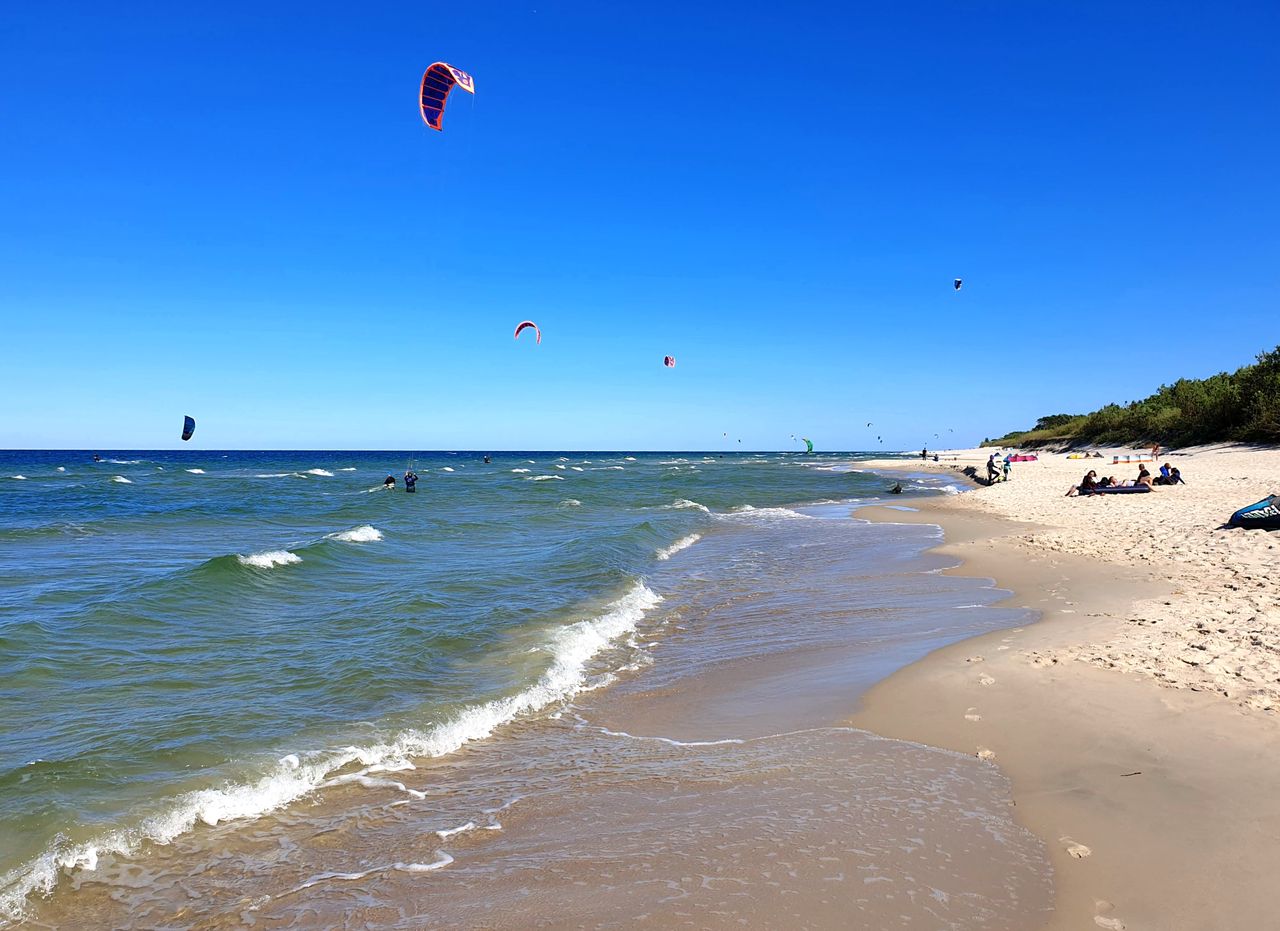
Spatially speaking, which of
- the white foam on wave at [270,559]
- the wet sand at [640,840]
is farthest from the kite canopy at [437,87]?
the wet sand at [640,840]

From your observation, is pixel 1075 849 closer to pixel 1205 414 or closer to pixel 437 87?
pixel 437 87

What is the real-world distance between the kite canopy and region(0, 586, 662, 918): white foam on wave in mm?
13126

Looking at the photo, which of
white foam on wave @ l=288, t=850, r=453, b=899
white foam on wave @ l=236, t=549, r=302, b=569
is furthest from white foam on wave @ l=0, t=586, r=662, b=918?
white foam on wave @ l=236, t=549, r=302, b=569

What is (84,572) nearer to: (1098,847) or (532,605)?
(532,605)

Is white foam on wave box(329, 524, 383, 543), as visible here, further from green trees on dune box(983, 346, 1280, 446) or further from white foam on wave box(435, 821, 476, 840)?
green trees on dune box(983, 346, 1280, 446)

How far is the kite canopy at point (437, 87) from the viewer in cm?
1621

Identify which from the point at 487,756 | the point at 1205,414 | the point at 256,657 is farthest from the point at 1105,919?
the point at 1205,414

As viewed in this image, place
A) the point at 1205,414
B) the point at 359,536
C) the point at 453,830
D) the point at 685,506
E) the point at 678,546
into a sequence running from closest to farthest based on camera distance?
the point at 453,830 → the point at 678,546 → the point at 359,536 → the point at 685,506 → the point at 1205,414

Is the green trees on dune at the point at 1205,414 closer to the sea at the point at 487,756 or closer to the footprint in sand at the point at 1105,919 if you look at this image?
the sea at the point at 487,756

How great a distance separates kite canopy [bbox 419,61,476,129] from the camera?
16212 mm

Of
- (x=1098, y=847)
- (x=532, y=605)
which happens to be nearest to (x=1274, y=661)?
(x=1098, y=847)

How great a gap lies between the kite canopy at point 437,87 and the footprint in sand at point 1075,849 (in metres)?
16.7

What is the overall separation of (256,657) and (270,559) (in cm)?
742

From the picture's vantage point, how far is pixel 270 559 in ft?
53.0
